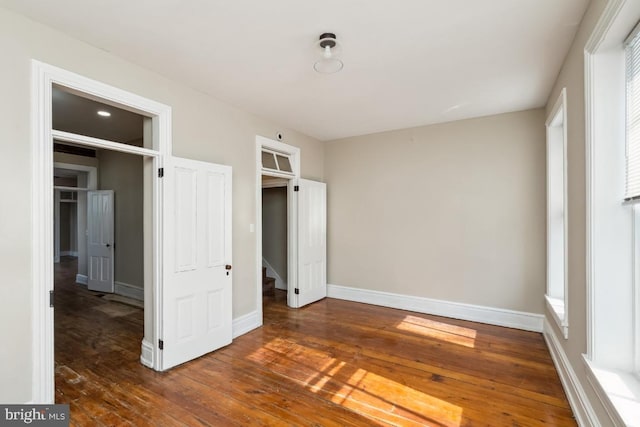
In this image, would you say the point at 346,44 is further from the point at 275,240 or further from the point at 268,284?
the point at 268,284

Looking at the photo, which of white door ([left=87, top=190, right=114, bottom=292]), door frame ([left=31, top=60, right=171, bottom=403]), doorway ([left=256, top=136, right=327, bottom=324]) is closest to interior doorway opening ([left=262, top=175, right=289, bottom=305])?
doorway ([left=256, top=136, right=327, bottom=324])

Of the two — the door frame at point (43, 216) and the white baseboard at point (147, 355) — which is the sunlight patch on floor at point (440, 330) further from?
the door frame at point (43, 216)

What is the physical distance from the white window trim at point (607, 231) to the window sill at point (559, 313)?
2.30 feet

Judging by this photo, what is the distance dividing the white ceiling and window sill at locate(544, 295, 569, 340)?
7.34 ft

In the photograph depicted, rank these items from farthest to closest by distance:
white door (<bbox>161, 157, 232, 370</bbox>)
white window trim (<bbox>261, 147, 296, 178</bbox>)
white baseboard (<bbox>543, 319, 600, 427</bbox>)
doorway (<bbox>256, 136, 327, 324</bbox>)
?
doorway (<bbox>256, 136, 327, 324</bbox>) < white window trim (<bbox>261, 147, 296, 178</bbox>) < white door (<bbox>161, 157, 232, 370</bbox>) < white baseboard (<bbox>543, 319, 600, 427</bbox>)

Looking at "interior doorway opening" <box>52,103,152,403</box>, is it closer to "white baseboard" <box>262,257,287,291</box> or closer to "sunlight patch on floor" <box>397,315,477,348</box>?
"white baseboard" <box>262,257,287,291</box>

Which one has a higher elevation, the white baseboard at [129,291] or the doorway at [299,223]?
the doorway at [299,223]

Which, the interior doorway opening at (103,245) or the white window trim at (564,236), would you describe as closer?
the white window trim at (564,236)

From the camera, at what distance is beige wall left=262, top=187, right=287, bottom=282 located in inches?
236

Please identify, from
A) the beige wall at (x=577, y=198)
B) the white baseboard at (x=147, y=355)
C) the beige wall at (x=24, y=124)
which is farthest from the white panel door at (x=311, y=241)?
the beige wall at (x=577, y=198)

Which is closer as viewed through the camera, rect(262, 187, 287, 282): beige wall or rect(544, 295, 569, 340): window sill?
rect(544, 295, 569, 340): window sill

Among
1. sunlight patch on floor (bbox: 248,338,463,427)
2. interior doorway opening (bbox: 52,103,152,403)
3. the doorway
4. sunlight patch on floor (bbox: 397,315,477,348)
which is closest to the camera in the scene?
sunlight patch on floor (bbox: 248,338,463,427)

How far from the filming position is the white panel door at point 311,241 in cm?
469

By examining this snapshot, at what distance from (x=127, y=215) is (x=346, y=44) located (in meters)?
5.07
